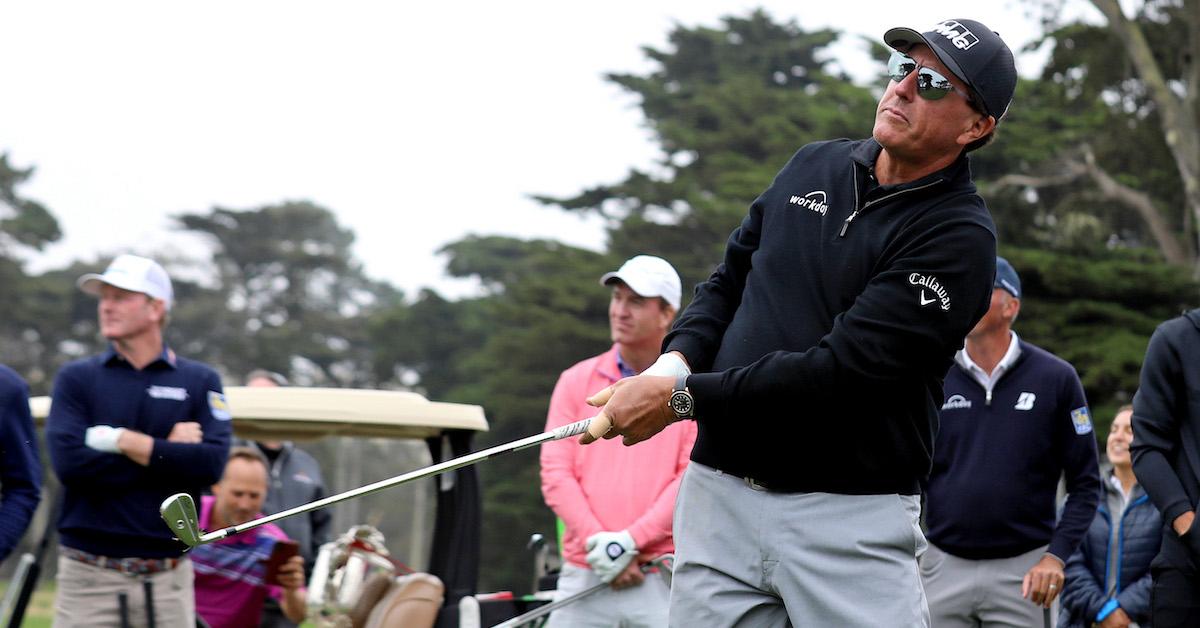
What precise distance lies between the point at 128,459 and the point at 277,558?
1.76 metres

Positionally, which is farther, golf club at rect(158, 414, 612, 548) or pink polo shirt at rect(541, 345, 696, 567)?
pink polo shirt at rect(541, 345, 696, 567)

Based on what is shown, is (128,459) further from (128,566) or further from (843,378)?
(843,378)

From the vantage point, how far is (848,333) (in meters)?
3.42

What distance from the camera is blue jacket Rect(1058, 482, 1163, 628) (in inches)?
273

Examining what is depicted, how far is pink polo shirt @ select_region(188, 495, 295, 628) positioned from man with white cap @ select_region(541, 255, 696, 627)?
193 cm

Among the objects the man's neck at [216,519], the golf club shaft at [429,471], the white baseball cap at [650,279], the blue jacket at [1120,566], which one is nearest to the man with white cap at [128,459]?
the man's neck at [216,519]

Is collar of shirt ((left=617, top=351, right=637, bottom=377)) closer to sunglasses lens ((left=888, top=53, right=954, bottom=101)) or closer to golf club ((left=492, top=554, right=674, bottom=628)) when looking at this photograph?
golf club ((left=492, top=554, right=674, bottom=628))

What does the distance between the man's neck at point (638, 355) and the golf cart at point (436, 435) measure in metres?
0.85

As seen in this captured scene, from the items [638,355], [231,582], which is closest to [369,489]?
[638,355]

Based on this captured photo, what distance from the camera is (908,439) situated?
11.7ft


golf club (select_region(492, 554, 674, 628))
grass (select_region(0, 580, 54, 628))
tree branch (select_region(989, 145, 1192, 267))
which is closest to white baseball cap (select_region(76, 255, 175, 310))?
golf club (select_region(492, 554, 674, 628))

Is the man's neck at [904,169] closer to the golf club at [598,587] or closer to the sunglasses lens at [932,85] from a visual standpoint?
the sunglasses lens at [932,85]

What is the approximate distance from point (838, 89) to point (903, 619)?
29327 mm

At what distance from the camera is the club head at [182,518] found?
3.76m
